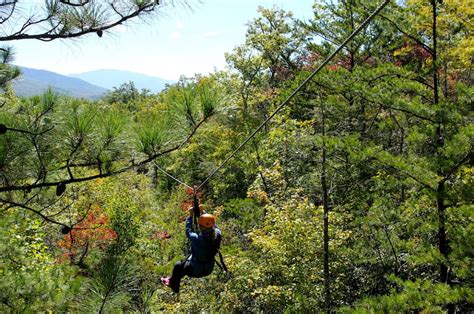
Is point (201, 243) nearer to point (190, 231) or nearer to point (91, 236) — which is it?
point (190, 231)

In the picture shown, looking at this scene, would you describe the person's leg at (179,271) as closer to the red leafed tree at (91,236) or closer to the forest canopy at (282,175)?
the forest canopy at (282,175)

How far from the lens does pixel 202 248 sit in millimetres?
3859

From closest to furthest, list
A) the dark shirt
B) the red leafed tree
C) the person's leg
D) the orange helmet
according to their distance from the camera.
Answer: the orange helmet, the dark shirt, the person's leg, the red leafed tree

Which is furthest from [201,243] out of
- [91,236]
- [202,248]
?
[91,236]

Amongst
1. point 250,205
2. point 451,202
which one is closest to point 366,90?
point 451,202

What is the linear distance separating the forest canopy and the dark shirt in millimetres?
612

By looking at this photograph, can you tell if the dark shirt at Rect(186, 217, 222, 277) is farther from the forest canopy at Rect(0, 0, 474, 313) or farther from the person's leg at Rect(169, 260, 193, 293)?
the forest canopy at Rect(0, 0, 474, 313)

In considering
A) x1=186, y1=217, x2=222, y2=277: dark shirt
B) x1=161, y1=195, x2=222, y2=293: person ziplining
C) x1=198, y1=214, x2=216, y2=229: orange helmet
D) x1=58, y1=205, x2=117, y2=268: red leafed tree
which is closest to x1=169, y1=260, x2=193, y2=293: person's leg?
x1=161, y1=195, x2=222, y2=293: person ziplining

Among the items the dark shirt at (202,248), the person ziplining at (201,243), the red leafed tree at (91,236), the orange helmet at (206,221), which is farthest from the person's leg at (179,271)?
the red leafed tree at (91,236)

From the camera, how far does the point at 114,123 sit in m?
2.65

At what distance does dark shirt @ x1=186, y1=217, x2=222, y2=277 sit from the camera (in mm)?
3775

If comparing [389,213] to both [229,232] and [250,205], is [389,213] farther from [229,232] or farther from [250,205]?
[229,232]

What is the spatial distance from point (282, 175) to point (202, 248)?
1019 centimetres

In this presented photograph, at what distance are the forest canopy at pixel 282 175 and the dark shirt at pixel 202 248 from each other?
0.61m
